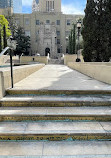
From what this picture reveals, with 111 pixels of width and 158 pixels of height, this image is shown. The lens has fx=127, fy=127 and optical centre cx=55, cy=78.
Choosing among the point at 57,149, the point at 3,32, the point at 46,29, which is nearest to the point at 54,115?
the point at 57,149

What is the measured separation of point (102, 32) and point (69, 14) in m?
47.2

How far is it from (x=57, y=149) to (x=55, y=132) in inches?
12.1

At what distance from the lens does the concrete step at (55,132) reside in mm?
2400

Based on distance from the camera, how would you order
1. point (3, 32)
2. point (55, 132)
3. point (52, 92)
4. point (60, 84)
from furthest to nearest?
point (3, 32) → point (60, 84) → point (52, 92) → point (55, 132)

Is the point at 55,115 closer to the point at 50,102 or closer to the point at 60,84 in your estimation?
the point at 50,102

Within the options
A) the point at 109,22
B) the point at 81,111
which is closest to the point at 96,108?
the point at 81,111

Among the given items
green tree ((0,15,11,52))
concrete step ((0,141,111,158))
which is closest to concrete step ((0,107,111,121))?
concrete step ((0,141,111,158))

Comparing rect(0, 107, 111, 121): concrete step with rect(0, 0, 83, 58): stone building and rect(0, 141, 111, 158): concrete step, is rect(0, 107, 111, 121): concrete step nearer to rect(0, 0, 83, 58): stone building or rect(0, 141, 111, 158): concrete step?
rect(0, 141, 111, 158): concrete step

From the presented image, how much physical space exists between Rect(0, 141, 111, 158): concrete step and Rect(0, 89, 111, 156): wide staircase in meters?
0.09

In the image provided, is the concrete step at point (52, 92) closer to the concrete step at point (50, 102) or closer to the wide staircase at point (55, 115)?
the wide staircase at point (55, 115)

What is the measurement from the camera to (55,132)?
2434 millimetres

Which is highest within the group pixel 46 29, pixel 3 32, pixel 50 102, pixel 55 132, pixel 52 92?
pixel 46 29

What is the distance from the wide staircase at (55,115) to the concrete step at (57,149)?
0.31ft

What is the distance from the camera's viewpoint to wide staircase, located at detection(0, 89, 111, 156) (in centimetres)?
241
